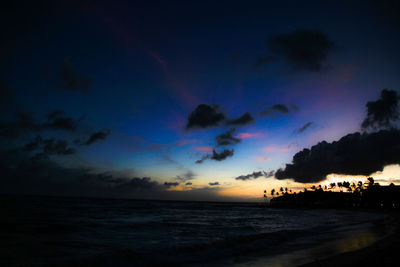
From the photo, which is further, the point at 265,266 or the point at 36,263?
the point at 36,263

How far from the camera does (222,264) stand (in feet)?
31.6

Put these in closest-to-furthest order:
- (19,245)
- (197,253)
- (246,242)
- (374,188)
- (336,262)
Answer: (336,262) → (197,253) → (19,245) → (246,242) → (374,188)

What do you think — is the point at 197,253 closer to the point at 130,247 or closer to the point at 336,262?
the point at 130,247

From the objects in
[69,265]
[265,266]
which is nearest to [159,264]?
[69,265]

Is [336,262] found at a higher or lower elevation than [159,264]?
higher

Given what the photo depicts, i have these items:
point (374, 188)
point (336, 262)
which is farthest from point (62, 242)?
point (374, 188)

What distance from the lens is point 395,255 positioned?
852cm

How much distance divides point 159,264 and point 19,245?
31.0 ft

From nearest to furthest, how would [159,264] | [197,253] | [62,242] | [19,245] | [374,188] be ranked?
[159,264] < [197,253] < [19,245] < [62,242] < [374,188]

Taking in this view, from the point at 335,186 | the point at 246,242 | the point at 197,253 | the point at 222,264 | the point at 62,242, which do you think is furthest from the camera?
the point at 335,186

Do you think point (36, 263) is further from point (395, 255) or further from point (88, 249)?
point (395, 255)

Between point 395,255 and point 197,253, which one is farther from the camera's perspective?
point 197,253

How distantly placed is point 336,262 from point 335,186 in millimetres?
185761

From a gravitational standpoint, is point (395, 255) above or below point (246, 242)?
above
